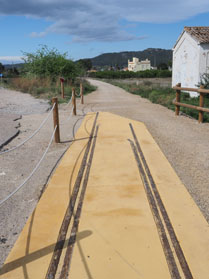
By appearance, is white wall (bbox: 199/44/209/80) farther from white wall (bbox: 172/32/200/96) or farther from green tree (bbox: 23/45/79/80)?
green tree (bbox: 23/45/79/80)

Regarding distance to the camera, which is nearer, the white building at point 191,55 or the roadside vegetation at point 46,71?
the white building at point 191,55

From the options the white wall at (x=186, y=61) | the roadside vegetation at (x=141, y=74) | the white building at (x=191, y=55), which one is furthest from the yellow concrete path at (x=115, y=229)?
the roadside vegetation at (x=141, y=74)

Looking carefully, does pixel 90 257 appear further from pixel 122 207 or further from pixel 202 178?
pixel 202 178

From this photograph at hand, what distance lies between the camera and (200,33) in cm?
2327

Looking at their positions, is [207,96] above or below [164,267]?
above

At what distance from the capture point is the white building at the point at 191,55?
2209 centimetres

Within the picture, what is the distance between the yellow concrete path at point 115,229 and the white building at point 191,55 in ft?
59.3

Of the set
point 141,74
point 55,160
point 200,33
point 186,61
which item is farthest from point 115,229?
point 141,74

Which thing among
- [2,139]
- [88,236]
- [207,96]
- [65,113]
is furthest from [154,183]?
[207,96]

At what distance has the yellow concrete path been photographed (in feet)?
10.3

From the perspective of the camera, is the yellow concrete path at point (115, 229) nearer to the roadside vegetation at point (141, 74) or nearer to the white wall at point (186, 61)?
the white wall at point (186, 61)

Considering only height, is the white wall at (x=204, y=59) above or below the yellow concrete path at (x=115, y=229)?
above

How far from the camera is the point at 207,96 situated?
19.3 meters

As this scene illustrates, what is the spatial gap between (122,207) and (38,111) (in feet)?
38.3
